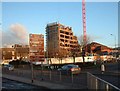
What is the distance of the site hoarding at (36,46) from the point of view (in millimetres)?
32000

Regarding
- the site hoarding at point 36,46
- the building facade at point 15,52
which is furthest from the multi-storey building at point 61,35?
the site hoarding at point 36,46

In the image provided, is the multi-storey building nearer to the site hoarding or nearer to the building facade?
the building facade

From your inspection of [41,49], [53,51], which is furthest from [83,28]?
[41,49]

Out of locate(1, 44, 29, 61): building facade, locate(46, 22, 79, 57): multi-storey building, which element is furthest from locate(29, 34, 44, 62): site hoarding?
locate(46, 22, 79, 57): multi-storey building

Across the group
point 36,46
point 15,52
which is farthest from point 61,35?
point 36,46

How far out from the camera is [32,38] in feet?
105

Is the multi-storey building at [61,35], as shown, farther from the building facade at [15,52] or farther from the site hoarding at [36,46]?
the site hoarding at [36,46]

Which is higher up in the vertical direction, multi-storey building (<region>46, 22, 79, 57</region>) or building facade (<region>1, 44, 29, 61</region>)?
multi-storey building (<region>46, 22, 79, 57</region>)

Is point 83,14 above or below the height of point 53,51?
above

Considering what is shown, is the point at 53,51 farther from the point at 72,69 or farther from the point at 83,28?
the point at 72,69

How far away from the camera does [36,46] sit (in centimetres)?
3234

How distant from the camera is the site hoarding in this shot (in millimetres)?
32000

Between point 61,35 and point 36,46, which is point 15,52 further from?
point 36,46

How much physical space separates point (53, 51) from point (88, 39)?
19.3 meters
